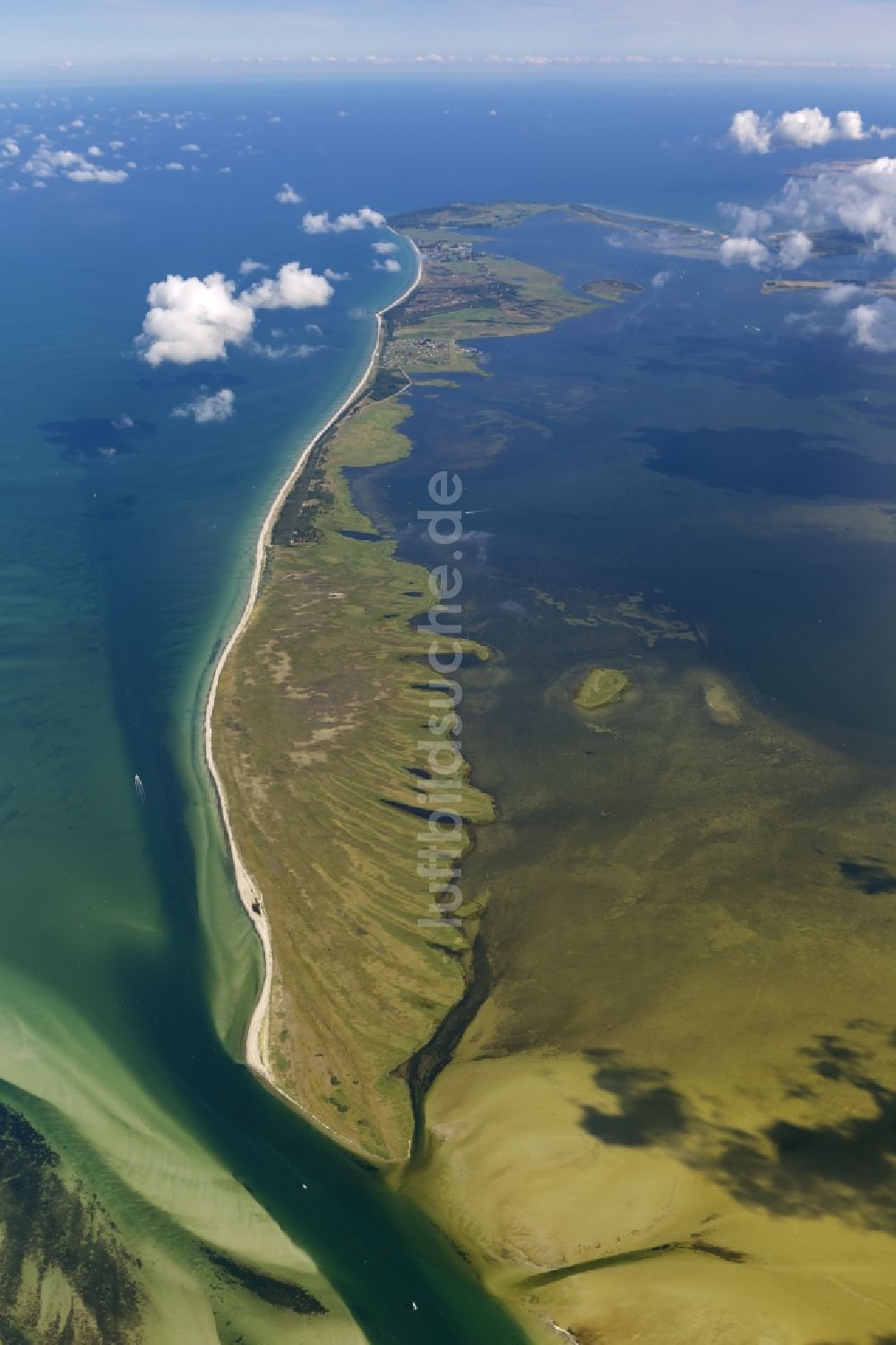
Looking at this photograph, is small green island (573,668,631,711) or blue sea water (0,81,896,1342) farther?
small green island (573,668,631,711)

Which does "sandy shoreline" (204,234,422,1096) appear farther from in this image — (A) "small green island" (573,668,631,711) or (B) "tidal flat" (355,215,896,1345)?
(A) "small green island" (573,668,631,711)

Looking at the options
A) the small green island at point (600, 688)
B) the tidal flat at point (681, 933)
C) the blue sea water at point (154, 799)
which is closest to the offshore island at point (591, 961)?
the tidal flat at point (681, 933)

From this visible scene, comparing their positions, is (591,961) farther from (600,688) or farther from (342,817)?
(600,688)

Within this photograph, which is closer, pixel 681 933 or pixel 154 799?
pixel 681 933

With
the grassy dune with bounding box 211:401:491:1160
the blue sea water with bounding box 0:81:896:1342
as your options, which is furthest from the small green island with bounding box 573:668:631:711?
the blue sea water with bounding box 0:81:896:1342

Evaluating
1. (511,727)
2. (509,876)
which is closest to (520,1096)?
(509,876)

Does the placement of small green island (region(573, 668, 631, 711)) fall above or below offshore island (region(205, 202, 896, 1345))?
above

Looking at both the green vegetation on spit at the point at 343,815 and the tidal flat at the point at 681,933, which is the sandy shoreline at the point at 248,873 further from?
the tidal flat at the point at 681,933

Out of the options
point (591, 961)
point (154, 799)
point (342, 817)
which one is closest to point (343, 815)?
point (342, 817)

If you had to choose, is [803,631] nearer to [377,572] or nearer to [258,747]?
[377,572]
